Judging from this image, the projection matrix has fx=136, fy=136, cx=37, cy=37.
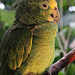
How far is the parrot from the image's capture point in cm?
80

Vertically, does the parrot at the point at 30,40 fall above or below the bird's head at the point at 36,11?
below

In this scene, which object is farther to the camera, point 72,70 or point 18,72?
point 72,70

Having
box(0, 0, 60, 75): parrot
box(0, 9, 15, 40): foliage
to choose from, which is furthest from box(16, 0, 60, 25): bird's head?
box(0, 9, 15, 40): foliage

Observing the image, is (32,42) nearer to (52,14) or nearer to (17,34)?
(17,34)

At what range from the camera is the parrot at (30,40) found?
31.4 inches

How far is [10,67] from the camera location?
81 centimetres

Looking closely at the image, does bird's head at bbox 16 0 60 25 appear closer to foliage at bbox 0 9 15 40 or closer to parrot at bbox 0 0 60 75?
parrot at bbox 0 0 60 75

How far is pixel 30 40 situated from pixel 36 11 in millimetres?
175

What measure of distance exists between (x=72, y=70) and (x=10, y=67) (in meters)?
Result: 1.11

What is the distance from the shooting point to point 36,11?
0.81 m

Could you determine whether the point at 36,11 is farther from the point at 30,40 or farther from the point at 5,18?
the point at 5,18

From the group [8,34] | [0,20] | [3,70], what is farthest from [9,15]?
[3,70]

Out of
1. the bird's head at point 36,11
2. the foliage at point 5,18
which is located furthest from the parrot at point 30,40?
the foliage at point 5,18

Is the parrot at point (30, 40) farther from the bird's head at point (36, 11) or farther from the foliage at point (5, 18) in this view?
the foliage at point (5, 18)
